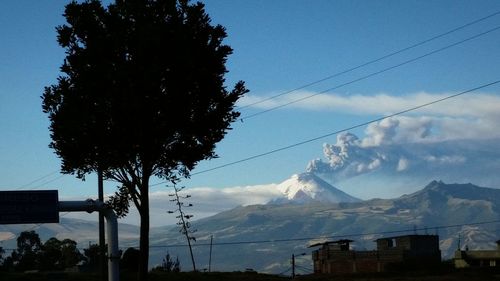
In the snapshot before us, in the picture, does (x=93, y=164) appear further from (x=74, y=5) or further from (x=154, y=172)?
(x=74, y=5)

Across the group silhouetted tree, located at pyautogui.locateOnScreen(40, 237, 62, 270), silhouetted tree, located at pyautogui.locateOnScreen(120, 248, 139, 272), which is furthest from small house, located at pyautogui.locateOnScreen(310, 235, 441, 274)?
silhouetted tree, located at pyautogui.locateOnScreen(40, 237, 62, 270)

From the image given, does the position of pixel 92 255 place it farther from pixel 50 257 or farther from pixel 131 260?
pixel 131 260

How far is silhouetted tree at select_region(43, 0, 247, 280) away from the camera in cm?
3938

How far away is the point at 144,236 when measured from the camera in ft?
133

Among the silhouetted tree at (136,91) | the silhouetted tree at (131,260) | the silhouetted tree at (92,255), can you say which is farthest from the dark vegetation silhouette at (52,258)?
the silhouetted tree at (136,91)

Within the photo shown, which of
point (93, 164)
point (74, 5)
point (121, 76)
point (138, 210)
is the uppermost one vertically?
point (74, 5)

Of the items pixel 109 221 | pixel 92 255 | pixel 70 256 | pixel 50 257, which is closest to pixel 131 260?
pixel 92 255

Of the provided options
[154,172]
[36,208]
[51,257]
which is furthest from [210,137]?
[51,257]

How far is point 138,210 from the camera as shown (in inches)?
1633

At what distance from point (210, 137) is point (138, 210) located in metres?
6.05

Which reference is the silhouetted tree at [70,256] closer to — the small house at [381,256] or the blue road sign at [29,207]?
the small house at [381,256]

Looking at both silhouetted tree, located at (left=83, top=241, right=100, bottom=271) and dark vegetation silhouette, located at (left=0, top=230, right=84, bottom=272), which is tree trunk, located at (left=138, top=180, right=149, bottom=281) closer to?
silhouetted tree, located at (left=83, top=241, right=100, bottom=271)

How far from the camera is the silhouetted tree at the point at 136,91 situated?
129ft

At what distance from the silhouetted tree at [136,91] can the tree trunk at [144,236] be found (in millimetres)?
56
